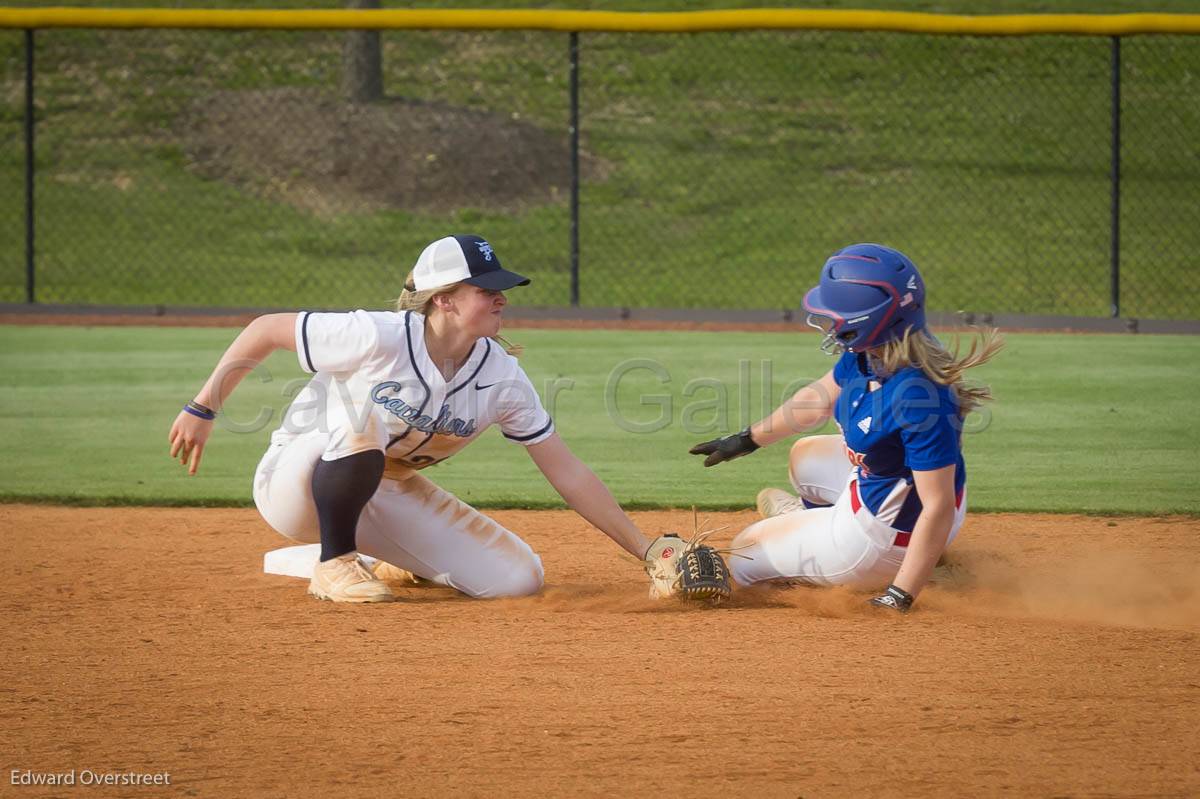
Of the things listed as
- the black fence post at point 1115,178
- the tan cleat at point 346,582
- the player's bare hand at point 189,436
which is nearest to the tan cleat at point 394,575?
the tan cleat at point 346,582

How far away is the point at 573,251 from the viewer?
1331 cm

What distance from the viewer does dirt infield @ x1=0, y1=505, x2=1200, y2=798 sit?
3193mm

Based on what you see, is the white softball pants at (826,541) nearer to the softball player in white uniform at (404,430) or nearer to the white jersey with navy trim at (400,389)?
the softball player in white uniform at (404,430)

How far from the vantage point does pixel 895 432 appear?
4488 mm

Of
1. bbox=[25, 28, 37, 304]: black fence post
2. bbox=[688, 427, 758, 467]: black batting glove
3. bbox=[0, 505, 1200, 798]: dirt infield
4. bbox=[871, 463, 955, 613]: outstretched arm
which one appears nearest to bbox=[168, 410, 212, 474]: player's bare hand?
bbox=[0, 505, 1200, 798]: dirt infield

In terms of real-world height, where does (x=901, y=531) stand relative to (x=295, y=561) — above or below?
above

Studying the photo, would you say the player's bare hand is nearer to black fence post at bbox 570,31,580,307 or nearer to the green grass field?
the green grass field

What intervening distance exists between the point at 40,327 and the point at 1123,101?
1463 centimetres

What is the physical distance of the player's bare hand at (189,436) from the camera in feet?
15.3

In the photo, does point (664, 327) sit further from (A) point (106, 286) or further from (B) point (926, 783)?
(B) point (926, 783)

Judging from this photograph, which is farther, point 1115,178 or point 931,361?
point 1115,178

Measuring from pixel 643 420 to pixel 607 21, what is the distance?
581 cm

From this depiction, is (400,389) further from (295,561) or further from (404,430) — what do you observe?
(295,561)

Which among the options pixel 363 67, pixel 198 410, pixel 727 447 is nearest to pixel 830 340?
pixel 727 447
